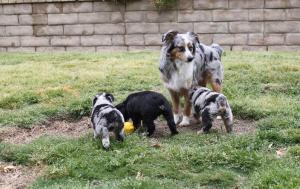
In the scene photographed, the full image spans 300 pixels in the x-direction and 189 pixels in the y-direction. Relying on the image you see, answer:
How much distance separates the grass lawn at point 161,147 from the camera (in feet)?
16.8

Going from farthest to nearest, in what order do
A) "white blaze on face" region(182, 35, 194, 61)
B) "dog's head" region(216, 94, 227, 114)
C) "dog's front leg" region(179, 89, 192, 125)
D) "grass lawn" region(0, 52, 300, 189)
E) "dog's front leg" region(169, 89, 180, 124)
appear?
"dog's front leg" region(169, 89, 180, 124), "dog's front leg" region(179, 89, 192, 125), "white blaze on face" region(182, 35, 194, 61), "dog's head" region(216, 94, 227, 114), "grass lawn" region(0, 52, 300, 189)

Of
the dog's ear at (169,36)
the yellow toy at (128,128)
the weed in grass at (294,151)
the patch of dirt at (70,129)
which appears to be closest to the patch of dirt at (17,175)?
the patch of dirt at (70,129)

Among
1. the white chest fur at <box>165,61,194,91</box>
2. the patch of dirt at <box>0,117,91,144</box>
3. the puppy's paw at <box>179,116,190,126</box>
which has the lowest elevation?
the patch of dirt at <box>0,117,91,144</box>

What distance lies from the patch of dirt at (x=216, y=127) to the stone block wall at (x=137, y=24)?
8.11 meters

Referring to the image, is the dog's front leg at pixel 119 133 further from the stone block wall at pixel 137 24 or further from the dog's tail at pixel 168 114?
the stone block wall at pixel 137 24

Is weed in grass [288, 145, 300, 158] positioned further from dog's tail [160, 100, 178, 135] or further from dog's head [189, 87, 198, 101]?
dog's head [189, 87, 198, 101]

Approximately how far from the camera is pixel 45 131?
712 centimetres

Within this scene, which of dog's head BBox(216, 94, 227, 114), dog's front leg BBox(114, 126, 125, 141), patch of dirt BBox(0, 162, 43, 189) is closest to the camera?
patch of dirt BBox(0, 162, 43, 189)

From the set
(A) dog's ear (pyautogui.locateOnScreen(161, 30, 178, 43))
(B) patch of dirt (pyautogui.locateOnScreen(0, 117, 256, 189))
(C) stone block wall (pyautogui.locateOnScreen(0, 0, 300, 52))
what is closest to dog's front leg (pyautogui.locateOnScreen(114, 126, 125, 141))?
(B) patch of dirt (pyautogui.locateOnScreen(0, 117, 256, 189))

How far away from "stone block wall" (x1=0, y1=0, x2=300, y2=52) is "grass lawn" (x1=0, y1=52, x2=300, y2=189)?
4605mm

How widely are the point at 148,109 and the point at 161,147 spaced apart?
64cm

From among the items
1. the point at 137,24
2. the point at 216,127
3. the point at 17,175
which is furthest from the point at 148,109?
the point at 137,24

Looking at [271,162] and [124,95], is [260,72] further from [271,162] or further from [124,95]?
[271,162]

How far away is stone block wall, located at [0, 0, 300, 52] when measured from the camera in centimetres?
1484
